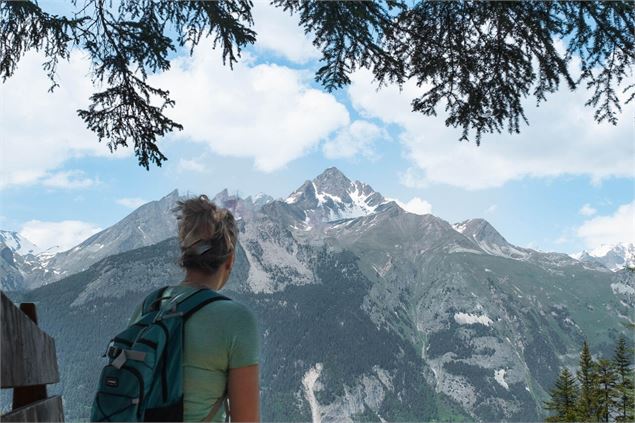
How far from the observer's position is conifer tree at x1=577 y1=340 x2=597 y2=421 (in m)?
25.6

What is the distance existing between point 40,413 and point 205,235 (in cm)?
97

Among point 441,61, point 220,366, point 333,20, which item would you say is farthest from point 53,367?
point 441,61

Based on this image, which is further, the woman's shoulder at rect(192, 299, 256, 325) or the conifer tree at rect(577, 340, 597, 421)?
the conifer tree at rect(577, 340, 597, 421)

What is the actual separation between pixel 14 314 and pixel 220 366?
0.73 m

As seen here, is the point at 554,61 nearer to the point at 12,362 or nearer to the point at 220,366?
the point at 220,366

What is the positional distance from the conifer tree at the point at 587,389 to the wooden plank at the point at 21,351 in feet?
85.3

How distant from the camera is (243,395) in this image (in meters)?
2.29

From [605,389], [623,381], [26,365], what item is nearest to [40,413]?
[26,365]

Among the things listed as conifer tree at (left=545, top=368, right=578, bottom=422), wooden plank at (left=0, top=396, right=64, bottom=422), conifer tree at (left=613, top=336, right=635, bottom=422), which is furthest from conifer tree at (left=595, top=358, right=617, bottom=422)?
wooden plank at (left=0, top=396, right=64, bottom=422)

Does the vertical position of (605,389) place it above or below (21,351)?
→ below

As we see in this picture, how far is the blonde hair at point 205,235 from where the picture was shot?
8.14 feet

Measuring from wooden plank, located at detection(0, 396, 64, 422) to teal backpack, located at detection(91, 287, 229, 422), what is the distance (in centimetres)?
26

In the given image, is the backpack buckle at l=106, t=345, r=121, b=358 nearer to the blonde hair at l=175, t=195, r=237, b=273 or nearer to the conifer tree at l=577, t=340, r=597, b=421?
the blonde hair at l=175, t=195, r=237, b=273

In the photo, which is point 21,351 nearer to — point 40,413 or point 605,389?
point 40,413
